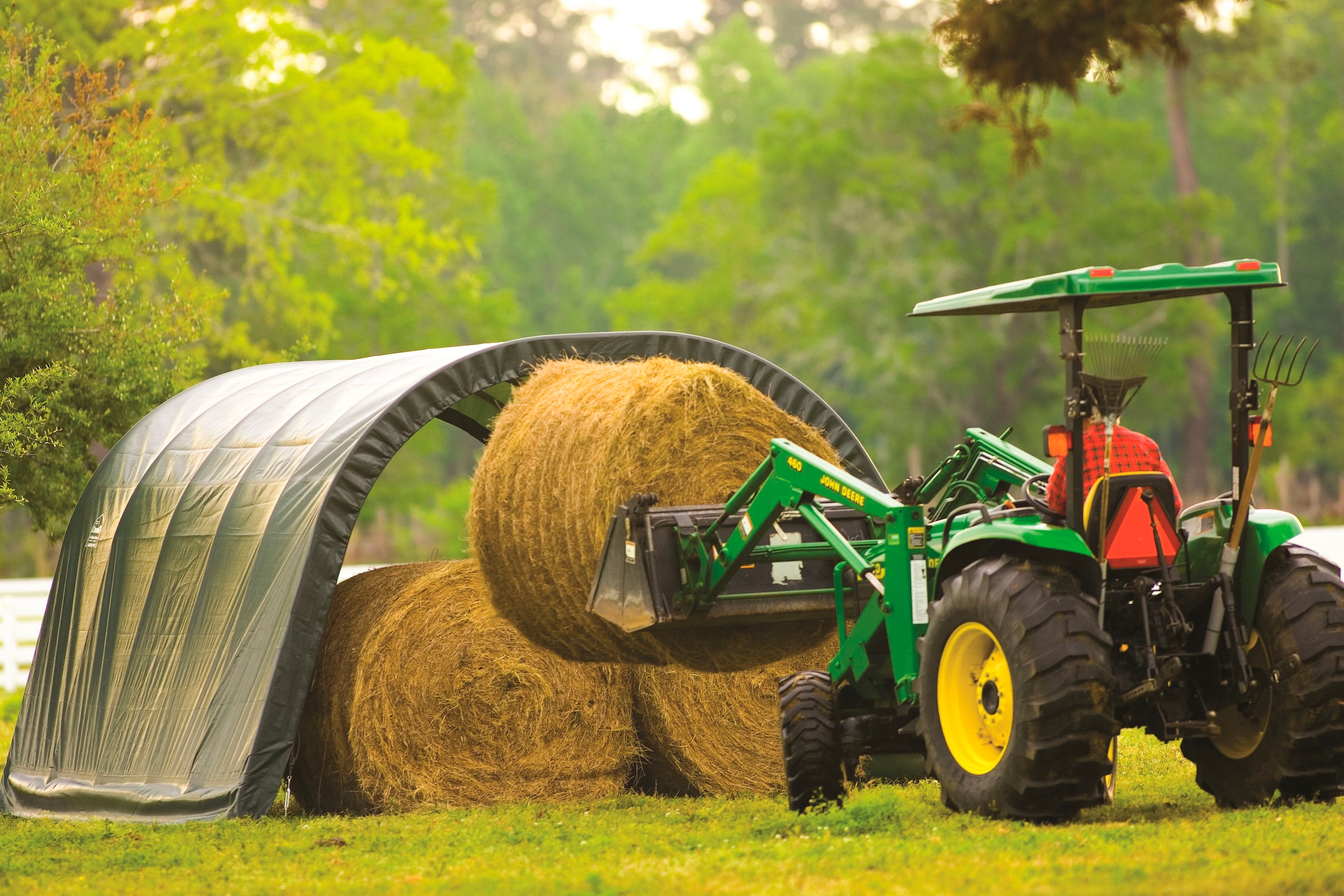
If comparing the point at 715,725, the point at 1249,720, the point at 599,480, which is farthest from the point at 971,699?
the point at 715,725

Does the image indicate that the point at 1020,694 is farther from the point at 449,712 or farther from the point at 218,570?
the point at 218,570

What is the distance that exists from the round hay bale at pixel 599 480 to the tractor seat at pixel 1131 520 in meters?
2.85

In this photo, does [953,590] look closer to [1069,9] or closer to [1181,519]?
[1181,519]

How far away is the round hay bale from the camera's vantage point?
396 inches

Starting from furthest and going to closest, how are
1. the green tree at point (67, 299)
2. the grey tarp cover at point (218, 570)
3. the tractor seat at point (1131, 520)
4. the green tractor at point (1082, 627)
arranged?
the green tree at point (67, 299), the grey tarp cover at point (218, 570), the tractor seat at point (1131, 520), the green tractor at point (1082, 627)

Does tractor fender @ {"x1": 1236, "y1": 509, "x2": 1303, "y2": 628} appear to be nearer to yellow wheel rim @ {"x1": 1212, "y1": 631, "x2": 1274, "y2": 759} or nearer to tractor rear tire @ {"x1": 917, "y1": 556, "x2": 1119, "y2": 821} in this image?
yellow wheel rim @ {"x1": 1212, "y1": 631, "x2": 1274, "y2": 759}

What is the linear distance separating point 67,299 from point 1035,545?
25.9 feet

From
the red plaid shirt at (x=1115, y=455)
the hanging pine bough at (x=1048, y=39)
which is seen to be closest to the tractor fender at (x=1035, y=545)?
the red plaid shirt at (x=1115, y=455)

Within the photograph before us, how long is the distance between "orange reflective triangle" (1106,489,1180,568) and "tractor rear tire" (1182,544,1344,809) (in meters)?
0.63

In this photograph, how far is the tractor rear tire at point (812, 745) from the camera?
900 centimetres

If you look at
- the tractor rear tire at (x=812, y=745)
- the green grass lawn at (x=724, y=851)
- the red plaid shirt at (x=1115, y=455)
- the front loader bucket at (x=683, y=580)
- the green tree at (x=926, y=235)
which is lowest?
the green grass lawn at (x=724, y=851)

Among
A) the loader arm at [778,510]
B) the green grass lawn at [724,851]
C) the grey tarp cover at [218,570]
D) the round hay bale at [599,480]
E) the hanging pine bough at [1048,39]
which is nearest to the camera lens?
the green grass lawn at [724,851]

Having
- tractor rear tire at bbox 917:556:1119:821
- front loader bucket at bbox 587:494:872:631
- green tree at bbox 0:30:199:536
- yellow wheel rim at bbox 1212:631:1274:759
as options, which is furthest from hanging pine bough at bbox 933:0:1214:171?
green tree at bbox 0:30:199:536

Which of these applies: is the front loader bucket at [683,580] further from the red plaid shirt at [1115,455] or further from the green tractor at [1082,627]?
the red plaid shirt at [1115,455]
